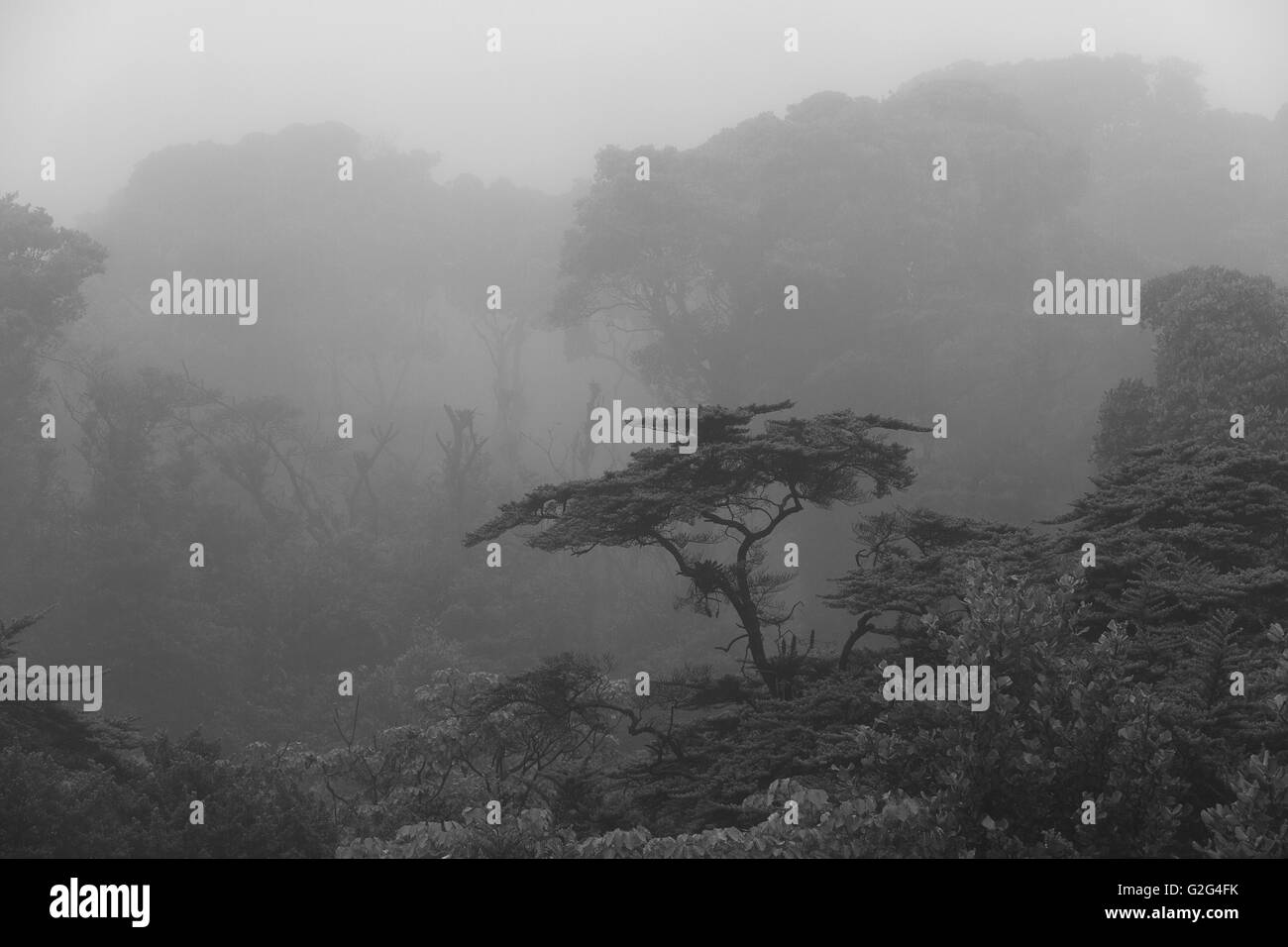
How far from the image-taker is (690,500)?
13992 mm

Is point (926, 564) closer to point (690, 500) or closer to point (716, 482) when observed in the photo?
point (716, 482)

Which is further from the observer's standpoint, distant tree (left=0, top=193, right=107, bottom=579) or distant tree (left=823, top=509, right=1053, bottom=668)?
distant tree (left=0, top=193, right=107, bottom=579)

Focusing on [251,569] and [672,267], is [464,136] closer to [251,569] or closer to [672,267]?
[672,267]

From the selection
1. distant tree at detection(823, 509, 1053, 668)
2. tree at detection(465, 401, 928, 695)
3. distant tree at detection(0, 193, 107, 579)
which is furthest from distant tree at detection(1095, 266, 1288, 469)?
distant tree at detection(0, 193, 107, 579)

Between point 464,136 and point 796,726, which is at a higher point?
point 464,136

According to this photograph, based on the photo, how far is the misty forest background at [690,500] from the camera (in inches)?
354

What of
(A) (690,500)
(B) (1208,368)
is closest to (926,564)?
(A) (690,500)

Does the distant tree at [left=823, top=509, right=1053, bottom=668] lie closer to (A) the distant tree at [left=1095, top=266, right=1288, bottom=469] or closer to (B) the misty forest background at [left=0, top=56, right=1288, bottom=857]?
(B) the misty forest background at [left=0, top=56, right=1288, bottom=857]

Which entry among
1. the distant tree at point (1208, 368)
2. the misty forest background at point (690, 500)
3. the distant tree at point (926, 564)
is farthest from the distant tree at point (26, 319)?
→ the distant tree at point (1208, 368)

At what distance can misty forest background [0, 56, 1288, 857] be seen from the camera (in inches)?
354

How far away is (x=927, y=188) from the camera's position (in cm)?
3522

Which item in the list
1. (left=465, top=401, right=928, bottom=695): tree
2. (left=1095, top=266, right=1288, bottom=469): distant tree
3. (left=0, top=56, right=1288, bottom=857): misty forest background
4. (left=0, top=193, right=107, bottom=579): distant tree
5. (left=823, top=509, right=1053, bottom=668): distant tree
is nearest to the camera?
(left=0, top=56, right=1288, bottom=857): misty forest background
